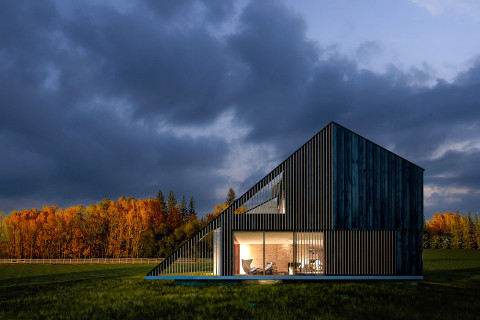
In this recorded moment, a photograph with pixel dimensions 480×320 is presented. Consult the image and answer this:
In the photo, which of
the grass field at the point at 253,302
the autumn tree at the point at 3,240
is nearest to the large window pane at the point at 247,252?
the grass field at the point at 253,302

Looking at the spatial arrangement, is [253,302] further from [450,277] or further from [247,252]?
[450,277]

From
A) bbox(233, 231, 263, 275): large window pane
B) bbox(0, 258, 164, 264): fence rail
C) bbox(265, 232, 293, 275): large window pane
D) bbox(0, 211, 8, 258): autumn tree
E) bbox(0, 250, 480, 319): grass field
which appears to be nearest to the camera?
bbox(0, 250, 480, 319): grass field

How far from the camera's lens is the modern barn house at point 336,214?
17984 mm

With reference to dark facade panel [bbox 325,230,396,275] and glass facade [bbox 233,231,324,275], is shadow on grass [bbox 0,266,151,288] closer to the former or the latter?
glass facade [bbox 233,231,324,275]

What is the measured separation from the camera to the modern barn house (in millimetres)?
17984

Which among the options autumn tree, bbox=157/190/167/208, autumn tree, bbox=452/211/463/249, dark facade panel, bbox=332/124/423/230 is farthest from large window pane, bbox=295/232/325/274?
autumn tree, bbox=452/211/463/249

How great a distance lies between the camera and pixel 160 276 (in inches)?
682

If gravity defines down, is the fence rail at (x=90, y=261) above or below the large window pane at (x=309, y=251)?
below

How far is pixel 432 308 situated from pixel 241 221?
802 cm

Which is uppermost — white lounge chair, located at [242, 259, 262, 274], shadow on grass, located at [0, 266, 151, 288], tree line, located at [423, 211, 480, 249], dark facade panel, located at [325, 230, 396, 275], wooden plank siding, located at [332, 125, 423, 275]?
wooden plank siding, located at [332, 125, 423, 275]

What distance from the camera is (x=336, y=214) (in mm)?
18234

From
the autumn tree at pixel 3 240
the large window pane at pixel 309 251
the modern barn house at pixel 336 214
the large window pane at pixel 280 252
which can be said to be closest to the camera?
the modern barn house at pixel 336 214

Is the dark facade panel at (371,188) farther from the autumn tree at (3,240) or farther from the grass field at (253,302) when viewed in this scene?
the autumn tree at (3,240)

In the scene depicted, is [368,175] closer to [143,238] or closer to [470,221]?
[143,238]
